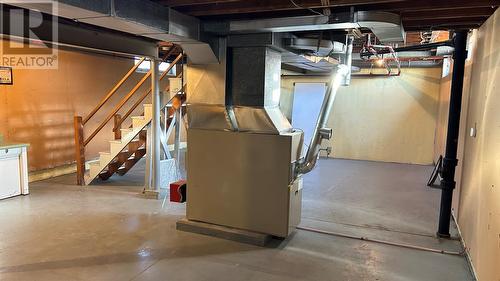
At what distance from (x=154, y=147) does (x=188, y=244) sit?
1.99 metres

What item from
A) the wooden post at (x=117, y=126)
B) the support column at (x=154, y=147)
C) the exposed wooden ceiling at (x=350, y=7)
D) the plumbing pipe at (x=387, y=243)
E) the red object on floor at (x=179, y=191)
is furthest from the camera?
the wooden post at (x=117, y=126)

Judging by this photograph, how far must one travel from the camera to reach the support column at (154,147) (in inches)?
193

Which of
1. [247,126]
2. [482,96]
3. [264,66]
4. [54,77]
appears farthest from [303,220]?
A: [54,77]

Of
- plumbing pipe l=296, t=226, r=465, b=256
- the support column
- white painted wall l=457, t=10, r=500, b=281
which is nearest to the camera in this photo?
white painted wall l=457, t=10, r=500, b=281

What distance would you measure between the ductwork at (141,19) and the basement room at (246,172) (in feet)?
0.04

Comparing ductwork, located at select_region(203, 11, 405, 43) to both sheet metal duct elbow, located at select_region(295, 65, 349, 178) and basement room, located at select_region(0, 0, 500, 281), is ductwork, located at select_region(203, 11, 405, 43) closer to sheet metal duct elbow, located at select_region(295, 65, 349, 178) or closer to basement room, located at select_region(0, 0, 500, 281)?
basement room, located at select_region(0, 0, 500, 281)

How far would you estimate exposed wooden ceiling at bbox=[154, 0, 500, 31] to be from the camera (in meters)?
2.58

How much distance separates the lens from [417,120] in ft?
26.0

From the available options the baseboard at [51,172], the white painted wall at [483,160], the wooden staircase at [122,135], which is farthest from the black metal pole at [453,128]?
the baseboard at [51,172]

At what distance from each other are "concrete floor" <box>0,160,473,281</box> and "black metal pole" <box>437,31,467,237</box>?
28cm

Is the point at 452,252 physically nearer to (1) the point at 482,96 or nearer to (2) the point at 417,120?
(1) the point at 482,96

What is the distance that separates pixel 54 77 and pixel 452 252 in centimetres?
625

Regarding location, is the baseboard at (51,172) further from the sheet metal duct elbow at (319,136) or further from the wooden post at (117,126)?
the sheet metal duct elbow at (319,136)

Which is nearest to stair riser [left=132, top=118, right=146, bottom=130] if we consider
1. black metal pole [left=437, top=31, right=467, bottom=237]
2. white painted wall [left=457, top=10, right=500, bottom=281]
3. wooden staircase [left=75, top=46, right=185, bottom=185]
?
wooden staircase [left=75, top=46, right=185, bottom=185]
